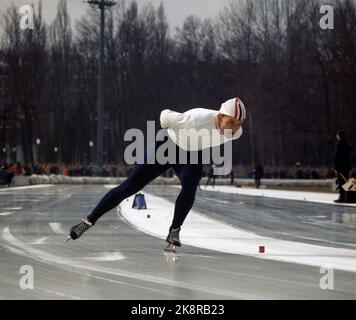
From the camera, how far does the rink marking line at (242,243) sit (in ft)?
33.8

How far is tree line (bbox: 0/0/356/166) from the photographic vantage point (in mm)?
65438

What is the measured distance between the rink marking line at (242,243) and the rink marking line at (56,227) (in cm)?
146

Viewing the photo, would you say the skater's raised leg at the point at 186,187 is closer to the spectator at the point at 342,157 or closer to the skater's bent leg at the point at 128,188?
the skater's bent leg at the point at 128,188

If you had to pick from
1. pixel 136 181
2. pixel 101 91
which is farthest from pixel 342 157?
pixel 101 91

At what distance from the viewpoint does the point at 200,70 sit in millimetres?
77188

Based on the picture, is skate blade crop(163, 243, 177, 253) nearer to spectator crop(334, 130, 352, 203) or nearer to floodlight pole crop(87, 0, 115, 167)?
spectator crop(334, 130, 352, 203)

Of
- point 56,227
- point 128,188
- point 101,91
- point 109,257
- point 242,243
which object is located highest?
point 101,91

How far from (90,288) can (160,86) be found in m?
70.7

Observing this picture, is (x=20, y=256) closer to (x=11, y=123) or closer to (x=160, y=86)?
(x=160, y=86)

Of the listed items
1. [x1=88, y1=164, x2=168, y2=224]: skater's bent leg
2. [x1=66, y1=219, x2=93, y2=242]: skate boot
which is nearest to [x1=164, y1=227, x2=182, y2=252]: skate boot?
[x1=88, y1=164, x2=168, y2=224]: skater's bent leg

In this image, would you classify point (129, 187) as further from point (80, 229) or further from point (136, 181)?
point (80, 229)

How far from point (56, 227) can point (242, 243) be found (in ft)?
15.9
